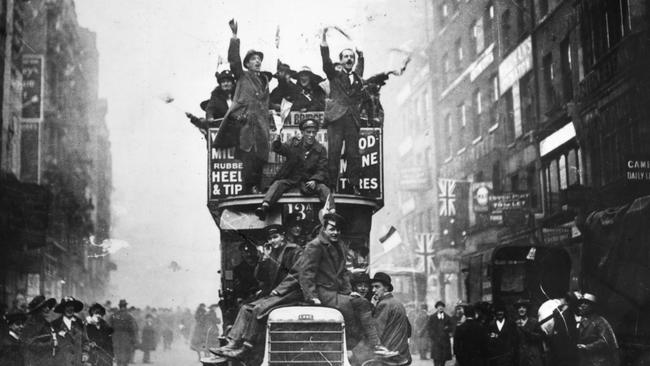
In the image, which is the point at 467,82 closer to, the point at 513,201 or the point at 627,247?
the point at 513,201

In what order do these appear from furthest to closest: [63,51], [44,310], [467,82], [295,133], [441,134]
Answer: [63,51] < [441,134] < [467,82] < [295,133] < [44,310]

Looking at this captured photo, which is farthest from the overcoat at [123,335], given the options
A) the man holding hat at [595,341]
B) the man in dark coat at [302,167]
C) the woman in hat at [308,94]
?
the man holding hat at [595,341]

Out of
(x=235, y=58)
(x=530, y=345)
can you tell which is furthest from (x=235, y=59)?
Answer: (x=530, y=345)

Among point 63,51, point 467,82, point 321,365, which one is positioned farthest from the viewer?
point 63,51

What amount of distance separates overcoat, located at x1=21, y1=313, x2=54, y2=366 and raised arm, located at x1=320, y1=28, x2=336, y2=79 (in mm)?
5201

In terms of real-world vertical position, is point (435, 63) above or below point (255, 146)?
above

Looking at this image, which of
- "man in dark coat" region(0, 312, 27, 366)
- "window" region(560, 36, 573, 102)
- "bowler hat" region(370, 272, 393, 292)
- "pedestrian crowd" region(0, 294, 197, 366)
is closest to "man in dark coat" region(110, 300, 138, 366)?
"pedestrian crowd" region(0, 294, 197, 366)

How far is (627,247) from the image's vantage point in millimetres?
13039

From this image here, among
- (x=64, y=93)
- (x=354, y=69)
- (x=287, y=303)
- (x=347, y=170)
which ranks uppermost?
(x=64, y=93)

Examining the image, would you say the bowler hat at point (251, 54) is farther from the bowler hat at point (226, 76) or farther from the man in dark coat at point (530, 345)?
the man in dark coat at point (530, 345)

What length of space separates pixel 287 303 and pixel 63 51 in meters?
34.9

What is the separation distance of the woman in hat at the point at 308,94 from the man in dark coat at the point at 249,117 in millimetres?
754

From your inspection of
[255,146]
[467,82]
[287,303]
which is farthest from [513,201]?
[287,303]

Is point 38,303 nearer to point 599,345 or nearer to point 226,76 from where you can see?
point 226,76
